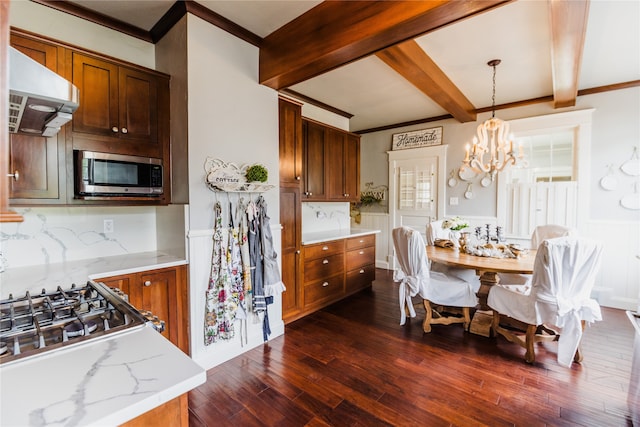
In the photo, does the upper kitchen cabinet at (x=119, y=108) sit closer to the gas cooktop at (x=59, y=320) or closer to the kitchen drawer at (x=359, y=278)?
the gas cooktop at (x=59, y=320)

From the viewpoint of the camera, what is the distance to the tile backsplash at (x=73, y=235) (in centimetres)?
198

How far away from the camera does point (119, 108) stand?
2137 millimetres

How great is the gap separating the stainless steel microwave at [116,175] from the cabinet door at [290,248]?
1165 millimetres

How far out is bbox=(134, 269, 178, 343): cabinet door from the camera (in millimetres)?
2045

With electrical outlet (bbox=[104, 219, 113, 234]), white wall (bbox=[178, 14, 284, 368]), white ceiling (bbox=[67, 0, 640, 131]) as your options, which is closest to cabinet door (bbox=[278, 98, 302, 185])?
white wall (bbox=[178, 14, 284, 368])

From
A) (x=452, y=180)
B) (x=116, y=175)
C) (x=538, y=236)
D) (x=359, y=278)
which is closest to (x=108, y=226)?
(x=116, y=175)

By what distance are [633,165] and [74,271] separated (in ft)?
18.4

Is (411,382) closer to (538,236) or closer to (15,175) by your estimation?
(538,236)

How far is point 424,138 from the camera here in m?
5.10

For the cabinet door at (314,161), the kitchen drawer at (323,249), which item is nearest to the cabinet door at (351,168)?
the cabinet door at (314,161)

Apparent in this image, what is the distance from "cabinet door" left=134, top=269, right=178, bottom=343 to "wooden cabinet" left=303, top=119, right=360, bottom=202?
1.89m

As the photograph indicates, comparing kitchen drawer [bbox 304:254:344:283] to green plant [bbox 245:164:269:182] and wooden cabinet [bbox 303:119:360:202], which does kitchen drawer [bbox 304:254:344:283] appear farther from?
green plant [bbox 245:164:269:182]

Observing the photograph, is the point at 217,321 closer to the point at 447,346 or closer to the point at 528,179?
the point at 447,346

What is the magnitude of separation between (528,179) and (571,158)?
54 cm
